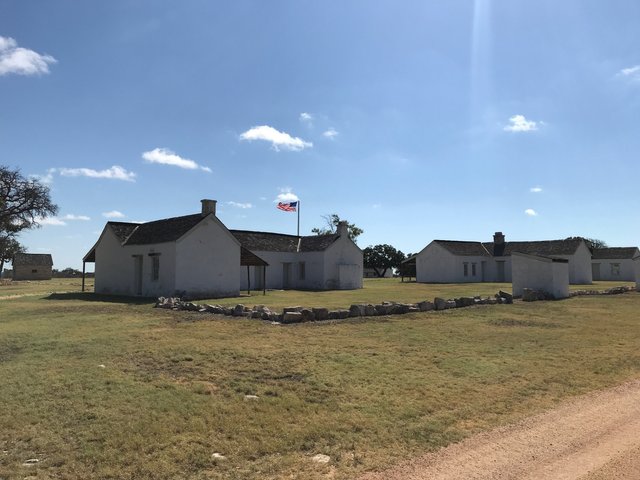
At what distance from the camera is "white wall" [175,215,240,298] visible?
89.1 feet

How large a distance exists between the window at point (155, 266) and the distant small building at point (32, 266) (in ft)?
176

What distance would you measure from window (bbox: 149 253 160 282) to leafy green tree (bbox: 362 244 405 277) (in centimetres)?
5114

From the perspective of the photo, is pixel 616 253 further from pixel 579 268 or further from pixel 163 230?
pixel 163 230

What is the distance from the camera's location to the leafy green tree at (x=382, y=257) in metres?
77.2

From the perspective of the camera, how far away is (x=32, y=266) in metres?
72.2

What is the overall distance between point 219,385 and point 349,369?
7.61ft

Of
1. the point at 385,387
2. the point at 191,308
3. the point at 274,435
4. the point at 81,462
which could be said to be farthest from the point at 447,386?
the point at 191,308

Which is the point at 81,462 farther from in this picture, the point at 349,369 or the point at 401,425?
the point at 349,369

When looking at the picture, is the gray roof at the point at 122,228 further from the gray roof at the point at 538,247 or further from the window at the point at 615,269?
the window at the point at 615,269

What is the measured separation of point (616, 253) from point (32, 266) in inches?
3142

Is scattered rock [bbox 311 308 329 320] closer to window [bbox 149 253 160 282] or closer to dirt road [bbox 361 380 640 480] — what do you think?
dirt road [bbox 361 380 640 480]

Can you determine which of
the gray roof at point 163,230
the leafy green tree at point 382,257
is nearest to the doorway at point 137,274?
the gray roof at point 163,230

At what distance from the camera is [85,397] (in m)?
6.62

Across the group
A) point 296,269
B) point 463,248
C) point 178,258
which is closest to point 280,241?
point 296,269
